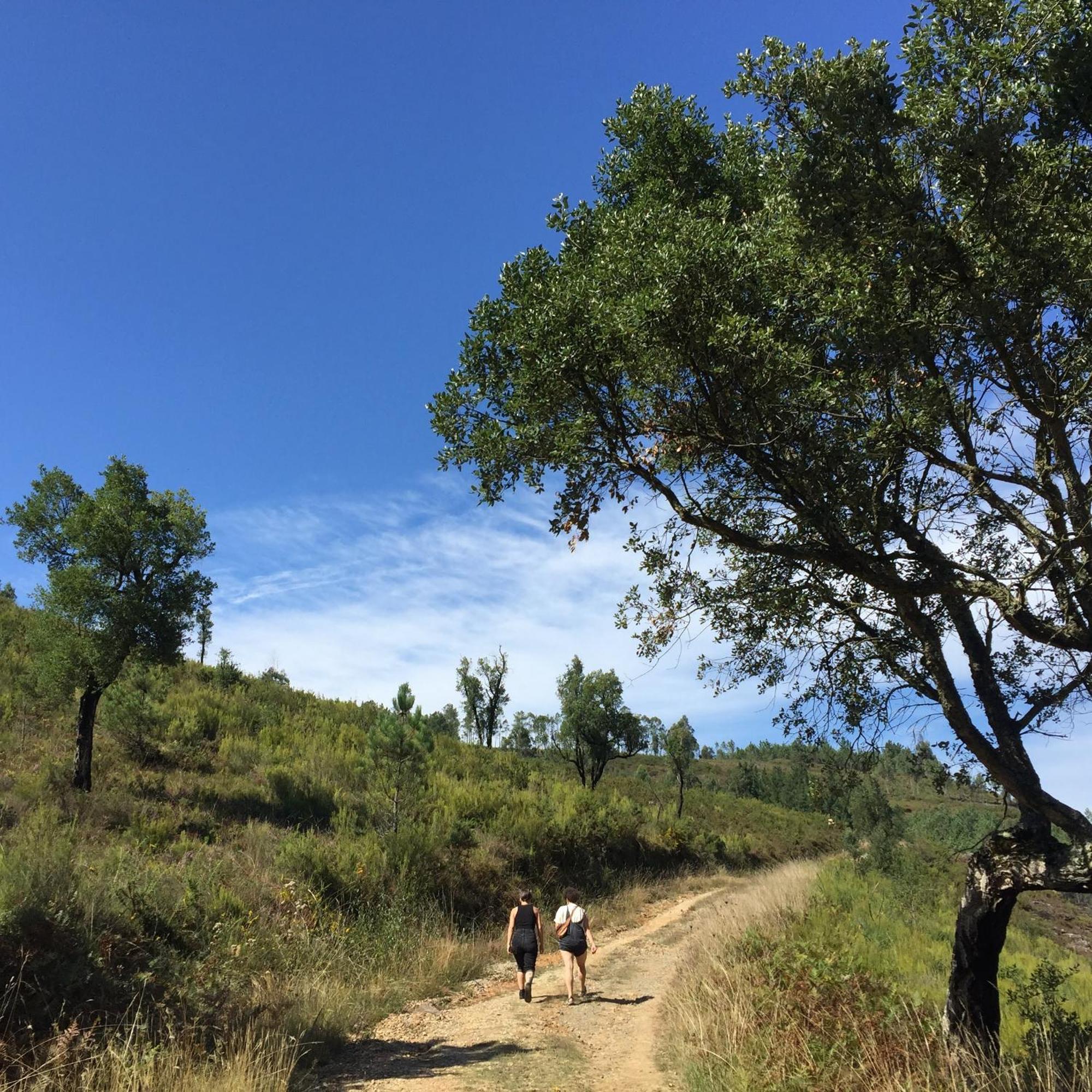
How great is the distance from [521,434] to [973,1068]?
6.72m

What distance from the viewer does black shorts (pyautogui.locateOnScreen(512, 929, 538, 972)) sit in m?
11.2

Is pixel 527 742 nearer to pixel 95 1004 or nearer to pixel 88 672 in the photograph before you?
pixel 88 672

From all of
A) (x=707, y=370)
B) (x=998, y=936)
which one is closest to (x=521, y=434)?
(x=707, y=370)

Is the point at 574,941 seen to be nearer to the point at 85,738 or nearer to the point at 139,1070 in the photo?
the point at 139,1070

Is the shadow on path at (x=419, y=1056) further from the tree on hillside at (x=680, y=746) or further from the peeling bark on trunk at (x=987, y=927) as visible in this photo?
the tree on hillside at (x=680, y=746)

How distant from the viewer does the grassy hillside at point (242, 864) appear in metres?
6.95

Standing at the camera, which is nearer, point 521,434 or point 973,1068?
point 973,1068

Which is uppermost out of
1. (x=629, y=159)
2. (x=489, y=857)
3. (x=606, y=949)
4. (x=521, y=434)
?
(x=629, y=159)

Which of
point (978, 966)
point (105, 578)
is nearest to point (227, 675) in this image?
point (105, 578)

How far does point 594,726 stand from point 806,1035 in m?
38.2

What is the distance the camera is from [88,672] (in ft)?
53.0

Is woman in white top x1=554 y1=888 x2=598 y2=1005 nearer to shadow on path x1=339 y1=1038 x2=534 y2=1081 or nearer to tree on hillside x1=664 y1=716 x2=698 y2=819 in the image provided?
shadow on path x1=339 y1=1038 x2=534 y2=1081

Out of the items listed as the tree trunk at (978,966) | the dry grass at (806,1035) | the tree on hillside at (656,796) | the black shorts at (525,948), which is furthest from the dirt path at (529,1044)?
the tree on hillside at (656,796)

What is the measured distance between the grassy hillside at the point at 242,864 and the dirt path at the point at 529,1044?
0.75 metres
